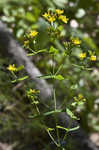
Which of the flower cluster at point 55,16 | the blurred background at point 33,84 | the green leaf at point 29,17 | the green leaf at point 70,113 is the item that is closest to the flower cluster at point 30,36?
the flower cluster at point 55,16

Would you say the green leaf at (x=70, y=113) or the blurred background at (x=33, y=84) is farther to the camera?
the blurred background at (x=33, y=84)

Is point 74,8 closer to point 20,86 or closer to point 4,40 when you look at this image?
point 4,40

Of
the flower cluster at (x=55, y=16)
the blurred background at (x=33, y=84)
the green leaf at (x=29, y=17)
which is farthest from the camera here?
the green leaf at (x=29, y=17)

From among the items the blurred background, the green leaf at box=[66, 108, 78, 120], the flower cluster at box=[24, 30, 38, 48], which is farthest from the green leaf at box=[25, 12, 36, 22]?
the green leaf at box=[66, 108, 78, 120]

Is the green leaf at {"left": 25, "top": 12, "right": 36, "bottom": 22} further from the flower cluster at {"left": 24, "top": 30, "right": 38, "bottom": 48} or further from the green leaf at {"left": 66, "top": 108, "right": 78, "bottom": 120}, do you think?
the green leaf at {"left": 66, "top": 108, "right": 78, "bottom": 120}

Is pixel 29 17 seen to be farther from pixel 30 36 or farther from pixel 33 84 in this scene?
pixel 30 36

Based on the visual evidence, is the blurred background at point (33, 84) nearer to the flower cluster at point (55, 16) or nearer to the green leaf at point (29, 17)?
the green leaf at point (29, 17)

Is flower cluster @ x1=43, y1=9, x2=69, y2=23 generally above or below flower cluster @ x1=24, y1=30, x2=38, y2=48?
above

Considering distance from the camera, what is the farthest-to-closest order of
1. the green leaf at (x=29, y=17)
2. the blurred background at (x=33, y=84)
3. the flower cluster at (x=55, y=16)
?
1. the green leaf at (x=29, y=17)
2. the blurred background at (x=33, y=84)
3. the flower cluster at (x=55, y=16)

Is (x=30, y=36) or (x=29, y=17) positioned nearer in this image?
(x=30, y=36)

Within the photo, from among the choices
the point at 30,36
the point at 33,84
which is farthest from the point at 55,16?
the point at 33,84

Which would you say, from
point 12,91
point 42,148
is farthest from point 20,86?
point 42,148
